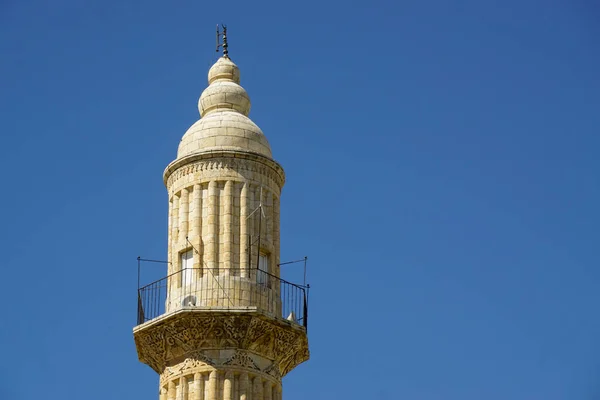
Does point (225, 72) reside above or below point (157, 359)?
above

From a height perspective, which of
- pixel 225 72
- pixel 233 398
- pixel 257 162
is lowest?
pixel 233 398

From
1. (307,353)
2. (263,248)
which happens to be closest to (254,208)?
Result: (263,248)

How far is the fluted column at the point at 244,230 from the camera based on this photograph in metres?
48.6

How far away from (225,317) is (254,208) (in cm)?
368

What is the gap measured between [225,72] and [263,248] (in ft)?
20.6

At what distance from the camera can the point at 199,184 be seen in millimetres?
49781

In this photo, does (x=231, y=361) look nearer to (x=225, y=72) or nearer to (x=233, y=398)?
(x=233, y=398)

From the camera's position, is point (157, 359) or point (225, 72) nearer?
point (157, 359)

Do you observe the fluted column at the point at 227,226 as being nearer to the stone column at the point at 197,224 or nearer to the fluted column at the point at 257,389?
the stone column at the point at 197,224

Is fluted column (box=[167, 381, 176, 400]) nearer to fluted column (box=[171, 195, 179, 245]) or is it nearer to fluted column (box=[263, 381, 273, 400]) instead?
fluted column (box=[263, 381, 273, 400])

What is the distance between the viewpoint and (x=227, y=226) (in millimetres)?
48969

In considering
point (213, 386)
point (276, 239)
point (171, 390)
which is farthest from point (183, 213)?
point (213, 386)

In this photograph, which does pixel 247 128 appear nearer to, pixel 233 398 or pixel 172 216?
→ pixel 172 216

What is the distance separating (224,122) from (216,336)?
6548 millimetres
